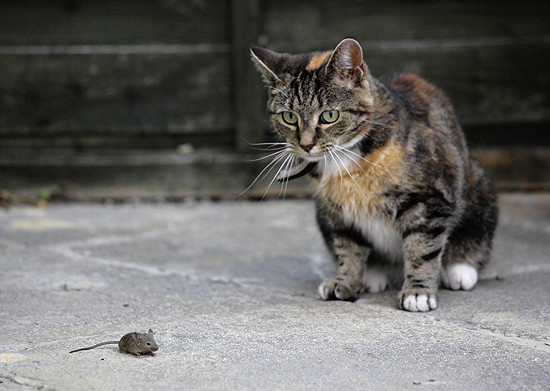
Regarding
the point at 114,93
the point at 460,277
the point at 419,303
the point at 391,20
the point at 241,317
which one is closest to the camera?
the point at 241,317

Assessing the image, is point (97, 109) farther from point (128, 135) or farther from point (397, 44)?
point (397, 44)

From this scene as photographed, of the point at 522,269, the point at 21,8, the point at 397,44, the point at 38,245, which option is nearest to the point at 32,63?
the point at 21,8

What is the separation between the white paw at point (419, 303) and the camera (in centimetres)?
263

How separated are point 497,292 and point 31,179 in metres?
3.51

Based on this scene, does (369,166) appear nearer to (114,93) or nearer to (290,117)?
(290,117)

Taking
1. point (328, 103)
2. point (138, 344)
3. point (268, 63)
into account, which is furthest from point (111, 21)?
point (138, 344)

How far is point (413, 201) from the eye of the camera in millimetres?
2693

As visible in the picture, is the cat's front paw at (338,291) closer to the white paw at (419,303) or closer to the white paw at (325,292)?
the white paw at (325,292)

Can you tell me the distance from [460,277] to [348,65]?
1061 mm

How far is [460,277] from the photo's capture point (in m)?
2.93

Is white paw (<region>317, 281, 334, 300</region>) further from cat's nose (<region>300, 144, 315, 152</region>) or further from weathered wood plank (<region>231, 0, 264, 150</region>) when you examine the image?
weathered wood plank (<region>231, 0, 264, 150</region>)

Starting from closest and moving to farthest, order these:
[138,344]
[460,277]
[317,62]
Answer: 1. [138,344]
2. [317,62]
3. [460,277]

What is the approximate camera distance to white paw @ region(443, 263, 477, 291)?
292 cm

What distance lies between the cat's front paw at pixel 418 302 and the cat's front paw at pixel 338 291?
9.1 inches
